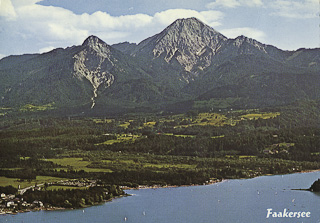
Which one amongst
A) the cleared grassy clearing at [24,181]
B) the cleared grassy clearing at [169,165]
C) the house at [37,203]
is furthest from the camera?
the cleared grassy clearing at [169,165]

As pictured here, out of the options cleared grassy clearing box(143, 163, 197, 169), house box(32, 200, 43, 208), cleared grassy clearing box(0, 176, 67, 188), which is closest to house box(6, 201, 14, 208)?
Answer: house box(32, 200, 43, 208)

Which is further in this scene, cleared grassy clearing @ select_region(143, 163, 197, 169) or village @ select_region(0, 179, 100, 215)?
cleared grassy clearing @ select_region(143, 163, 197, 169)

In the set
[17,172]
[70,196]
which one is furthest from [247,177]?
[17,172]

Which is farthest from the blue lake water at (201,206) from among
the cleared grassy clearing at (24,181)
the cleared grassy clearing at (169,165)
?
the cleared grassy clearing at (169,165)

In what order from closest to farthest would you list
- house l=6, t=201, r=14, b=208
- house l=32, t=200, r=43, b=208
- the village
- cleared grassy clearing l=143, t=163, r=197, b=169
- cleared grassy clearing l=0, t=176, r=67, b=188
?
the village < house l=6, t=201, r=14, b=208 < house l=32, t=200, r=43, b=208 < cleared grassy clearing l=0, t=176, r=67, b=188 < cleared grassy clearing l=143, t=163, r=197, b=169

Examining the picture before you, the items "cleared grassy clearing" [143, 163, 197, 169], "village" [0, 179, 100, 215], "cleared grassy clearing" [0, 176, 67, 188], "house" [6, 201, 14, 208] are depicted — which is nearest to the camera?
"village" [0, 179, 100, 215]

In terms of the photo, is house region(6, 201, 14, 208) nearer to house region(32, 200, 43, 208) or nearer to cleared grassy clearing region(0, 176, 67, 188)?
house region(32, 200, 43, 208)

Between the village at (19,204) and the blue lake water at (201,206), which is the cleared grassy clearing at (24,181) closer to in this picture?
→ the village at (19,204)

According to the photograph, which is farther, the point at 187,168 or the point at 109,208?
the point at 187,168

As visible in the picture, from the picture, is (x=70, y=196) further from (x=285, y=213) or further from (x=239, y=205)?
(x=285, y=213)
